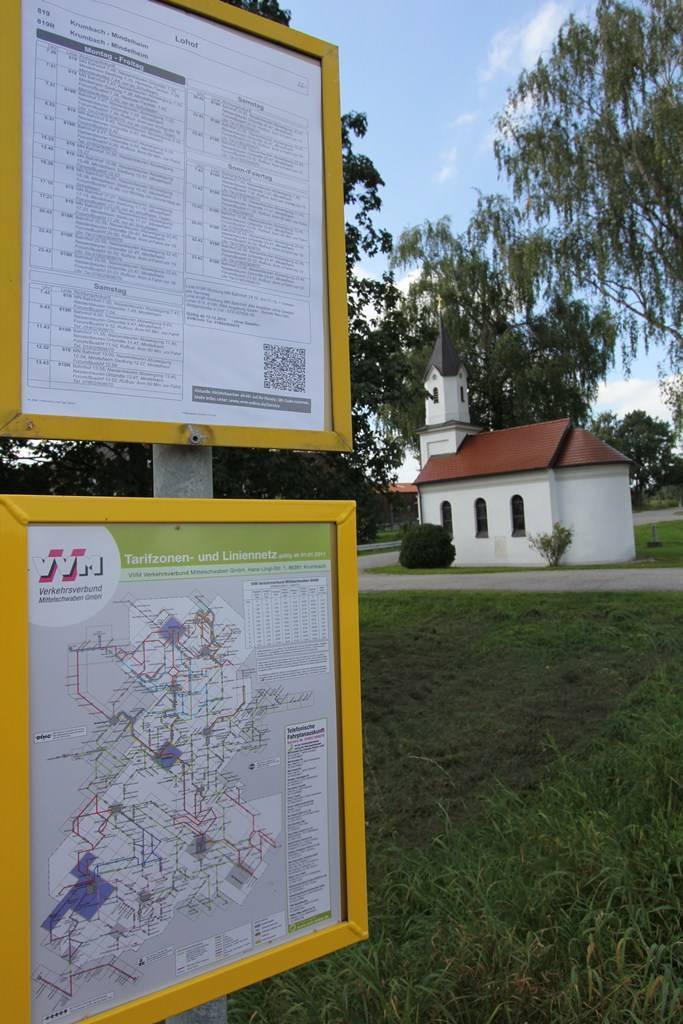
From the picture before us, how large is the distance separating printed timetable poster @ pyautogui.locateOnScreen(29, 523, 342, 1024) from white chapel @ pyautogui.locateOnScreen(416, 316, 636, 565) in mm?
25723

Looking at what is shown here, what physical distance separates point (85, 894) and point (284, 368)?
112cm

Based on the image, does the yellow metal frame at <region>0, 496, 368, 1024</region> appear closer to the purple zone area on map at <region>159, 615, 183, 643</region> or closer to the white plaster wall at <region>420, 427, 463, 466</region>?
the purple zone area on map at <region>159, 615, 183, 643</region>

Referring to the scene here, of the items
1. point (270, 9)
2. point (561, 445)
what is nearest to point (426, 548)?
point (561, 445)

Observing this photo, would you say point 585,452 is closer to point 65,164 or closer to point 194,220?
point 194,220

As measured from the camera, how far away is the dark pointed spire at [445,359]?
3222 cm

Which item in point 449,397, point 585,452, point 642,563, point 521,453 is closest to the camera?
point 642,563

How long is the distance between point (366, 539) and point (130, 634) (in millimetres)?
7290

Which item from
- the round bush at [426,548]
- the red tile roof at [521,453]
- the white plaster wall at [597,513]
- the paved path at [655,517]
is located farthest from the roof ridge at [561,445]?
the paved path at [655,517]

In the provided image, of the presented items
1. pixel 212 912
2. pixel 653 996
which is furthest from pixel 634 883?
pixel 212 912

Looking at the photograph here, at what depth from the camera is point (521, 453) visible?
28.8 meters

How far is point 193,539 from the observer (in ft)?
4.96

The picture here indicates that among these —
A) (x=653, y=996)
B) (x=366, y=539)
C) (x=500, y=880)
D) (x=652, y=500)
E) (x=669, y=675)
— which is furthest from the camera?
(x=652, y=500)

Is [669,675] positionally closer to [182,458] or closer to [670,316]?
[182,458]

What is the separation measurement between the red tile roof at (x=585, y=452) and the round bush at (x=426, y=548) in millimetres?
4973
